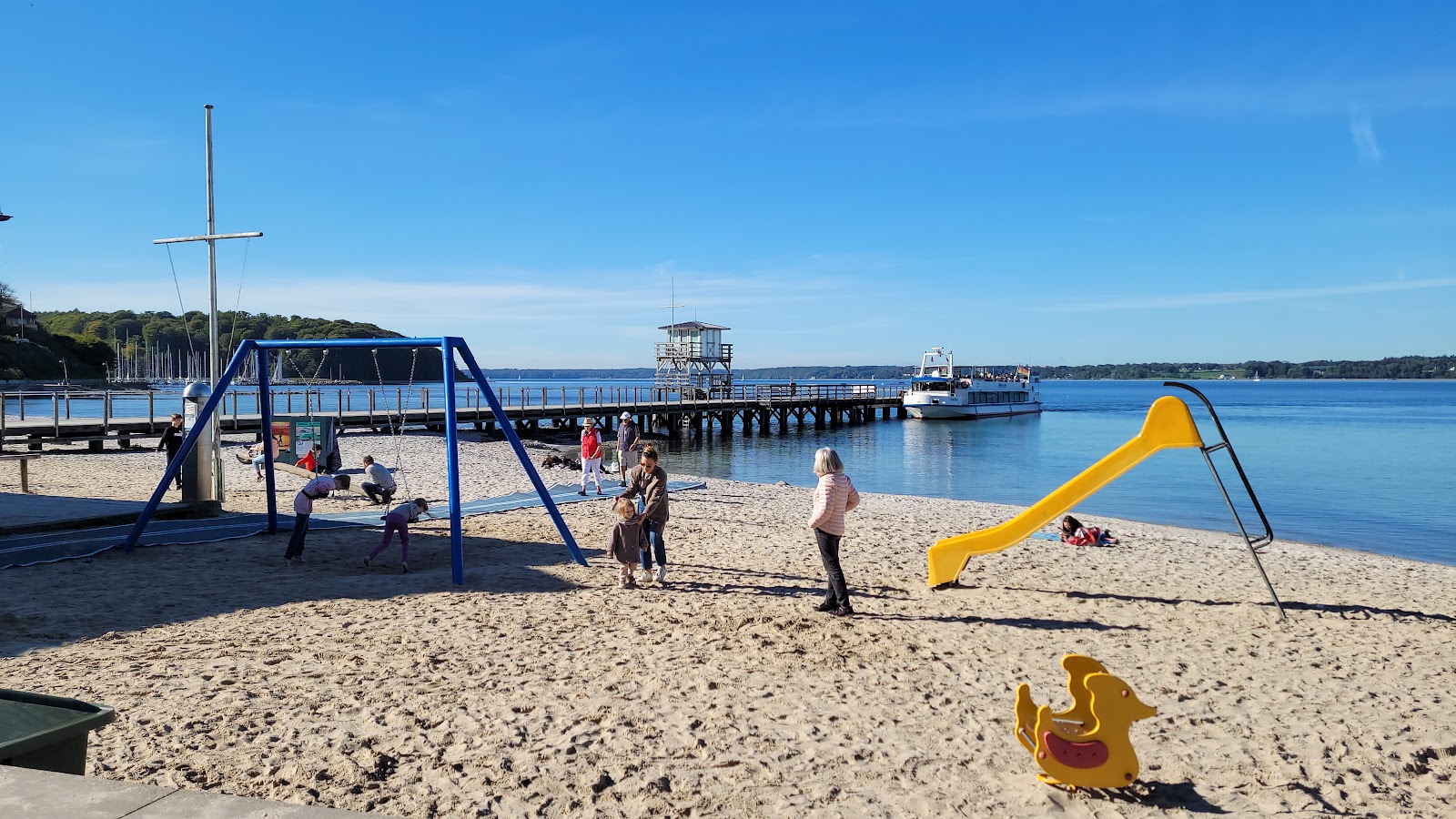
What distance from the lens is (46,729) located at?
329 centimetres

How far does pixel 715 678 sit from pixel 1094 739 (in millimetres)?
2628

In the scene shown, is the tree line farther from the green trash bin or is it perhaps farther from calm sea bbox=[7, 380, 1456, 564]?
the green trash bin

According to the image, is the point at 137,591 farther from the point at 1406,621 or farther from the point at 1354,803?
the point at 1406,621

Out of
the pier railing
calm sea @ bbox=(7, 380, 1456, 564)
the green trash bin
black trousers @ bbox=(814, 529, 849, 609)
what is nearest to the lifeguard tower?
the pier railing

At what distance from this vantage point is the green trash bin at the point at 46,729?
3203 millimetres

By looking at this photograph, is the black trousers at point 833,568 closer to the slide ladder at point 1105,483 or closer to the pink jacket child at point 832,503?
the pink jacket child at point 832,503

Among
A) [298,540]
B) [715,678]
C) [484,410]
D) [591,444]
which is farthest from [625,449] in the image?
[484,410]

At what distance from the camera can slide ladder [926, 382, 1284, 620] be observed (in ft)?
29.0

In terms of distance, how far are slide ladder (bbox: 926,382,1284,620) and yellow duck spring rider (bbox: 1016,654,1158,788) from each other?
4.14 meters

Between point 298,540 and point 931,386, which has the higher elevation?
point 931,386

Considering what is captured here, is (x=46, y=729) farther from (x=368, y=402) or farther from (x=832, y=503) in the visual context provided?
(x=368, y=402)

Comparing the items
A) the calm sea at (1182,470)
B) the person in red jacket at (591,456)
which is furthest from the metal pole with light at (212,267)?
the calm sea at (1182,470)

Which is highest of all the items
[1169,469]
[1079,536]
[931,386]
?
[931,386]

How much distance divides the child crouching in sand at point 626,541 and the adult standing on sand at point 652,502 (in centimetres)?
15
